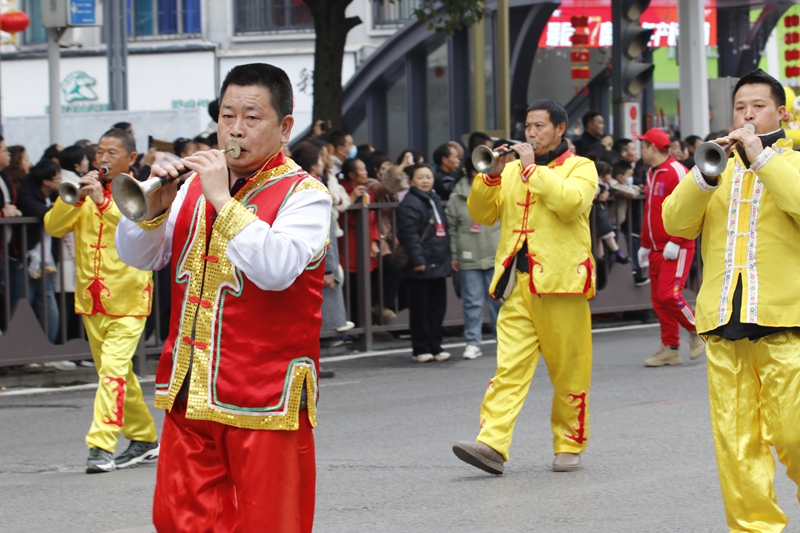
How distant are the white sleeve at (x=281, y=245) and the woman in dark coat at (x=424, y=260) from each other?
284 inches

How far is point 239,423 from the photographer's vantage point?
3.46 m

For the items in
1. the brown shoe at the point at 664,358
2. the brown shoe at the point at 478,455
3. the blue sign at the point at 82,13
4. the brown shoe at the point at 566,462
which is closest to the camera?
the brown shoe at the point at 478,455

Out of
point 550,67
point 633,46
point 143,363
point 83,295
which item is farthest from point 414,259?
point 550,67

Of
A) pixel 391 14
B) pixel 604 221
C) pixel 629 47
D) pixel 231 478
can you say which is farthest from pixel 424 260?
pixel 391 14

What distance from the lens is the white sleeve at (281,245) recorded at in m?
3.25

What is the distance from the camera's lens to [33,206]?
960cm

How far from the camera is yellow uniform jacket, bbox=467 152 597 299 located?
20.7 ft

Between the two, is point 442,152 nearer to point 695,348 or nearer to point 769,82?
point 695,348

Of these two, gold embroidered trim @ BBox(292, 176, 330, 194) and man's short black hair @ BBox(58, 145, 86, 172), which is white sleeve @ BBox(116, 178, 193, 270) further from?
man's short black hair @ BBox(58, 145, 86, 172)

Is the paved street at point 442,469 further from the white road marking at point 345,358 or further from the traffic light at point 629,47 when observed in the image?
the traffic light at point 629,47

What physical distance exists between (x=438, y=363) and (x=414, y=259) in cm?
92

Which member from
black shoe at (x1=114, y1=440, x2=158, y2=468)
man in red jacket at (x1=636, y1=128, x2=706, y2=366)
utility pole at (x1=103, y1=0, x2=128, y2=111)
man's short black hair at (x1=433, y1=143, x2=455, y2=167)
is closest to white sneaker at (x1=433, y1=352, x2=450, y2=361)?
man in red jacket at (x1=636, y1=128, x2=706, y2=366)

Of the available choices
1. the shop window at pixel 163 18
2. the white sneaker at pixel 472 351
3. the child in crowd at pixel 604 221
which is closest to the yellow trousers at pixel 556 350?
the white sneaker at pixel 472 351

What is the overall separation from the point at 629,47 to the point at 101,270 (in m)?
9.20
